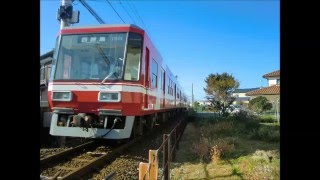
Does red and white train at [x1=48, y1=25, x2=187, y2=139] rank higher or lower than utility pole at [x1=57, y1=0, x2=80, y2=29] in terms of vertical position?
lower

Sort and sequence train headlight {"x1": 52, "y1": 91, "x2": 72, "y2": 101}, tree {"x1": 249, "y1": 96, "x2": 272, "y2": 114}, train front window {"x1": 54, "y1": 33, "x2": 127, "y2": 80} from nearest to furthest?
train front window {"x1": 54, "y1": 33, "x2": 127, "y2": 80}, train headlight {"x1": 52, "y1": 91, "x2": 72, "y2": 101}, tree {"x1": 249, "y1": 96, "x2": 272, "y2": 114}

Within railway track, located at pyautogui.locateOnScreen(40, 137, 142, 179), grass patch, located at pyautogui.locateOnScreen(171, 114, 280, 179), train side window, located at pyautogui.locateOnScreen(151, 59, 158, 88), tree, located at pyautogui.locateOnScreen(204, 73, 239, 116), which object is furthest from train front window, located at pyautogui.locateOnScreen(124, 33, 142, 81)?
tree, located at pyautogui.locateOnScreen(204, 73, 239, 116)

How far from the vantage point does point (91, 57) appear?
9.18 meters

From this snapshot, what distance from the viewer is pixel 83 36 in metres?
9.49

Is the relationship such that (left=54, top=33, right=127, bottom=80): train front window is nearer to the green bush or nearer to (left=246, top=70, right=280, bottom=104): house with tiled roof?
(left=246, top=70, right=280, bottom=104): house with tiled roof

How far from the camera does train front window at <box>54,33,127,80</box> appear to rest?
355 inches

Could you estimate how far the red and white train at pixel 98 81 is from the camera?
8953 mm

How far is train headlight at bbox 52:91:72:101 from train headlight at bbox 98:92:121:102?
0.93 m

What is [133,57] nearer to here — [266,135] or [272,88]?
[266,135]

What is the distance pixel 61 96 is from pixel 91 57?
1.37m
